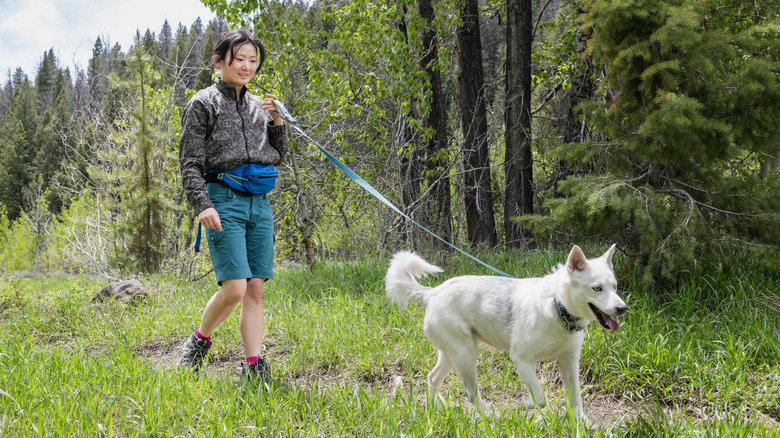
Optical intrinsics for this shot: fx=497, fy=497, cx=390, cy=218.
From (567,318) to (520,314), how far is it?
0.28 meters

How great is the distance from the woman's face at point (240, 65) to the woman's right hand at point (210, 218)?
1.01m

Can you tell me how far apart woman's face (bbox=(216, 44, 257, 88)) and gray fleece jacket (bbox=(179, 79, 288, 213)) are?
87 millimetres

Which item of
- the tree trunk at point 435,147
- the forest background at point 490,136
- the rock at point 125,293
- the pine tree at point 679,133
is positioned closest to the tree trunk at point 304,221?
the forest background at point 490,136

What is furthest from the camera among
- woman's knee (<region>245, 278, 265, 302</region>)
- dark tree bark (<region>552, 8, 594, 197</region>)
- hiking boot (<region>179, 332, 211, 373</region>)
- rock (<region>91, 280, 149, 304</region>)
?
dark tree bark (<region>552, 8, 594, 197</region>)

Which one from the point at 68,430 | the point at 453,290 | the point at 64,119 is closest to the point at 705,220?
the point at 453,290

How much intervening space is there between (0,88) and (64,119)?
4177 cm

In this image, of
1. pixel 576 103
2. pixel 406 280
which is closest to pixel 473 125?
pixel 576 103

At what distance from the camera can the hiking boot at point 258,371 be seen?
342 cm

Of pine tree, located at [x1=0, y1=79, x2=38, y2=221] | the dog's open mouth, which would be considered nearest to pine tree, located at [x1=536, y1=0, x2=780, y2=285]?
the dog's open mouth

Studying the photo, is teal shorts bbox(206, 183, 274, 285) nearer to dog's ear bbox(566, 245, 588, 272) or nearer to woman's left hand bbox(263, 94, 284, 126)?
woman's left hand bbox(263, 94, 284, 126)

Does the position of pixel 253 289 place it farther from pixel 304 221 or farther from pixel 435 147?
pixel 435 147

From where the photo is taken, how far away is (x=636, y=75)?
4.64m

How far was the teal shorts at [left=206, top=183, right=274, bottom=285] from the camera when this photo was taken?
11.4ft

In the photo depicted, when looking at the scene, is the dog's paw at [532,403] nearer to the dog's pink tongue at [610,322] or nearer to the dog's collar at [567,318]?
the dog's collar at [567,318]
